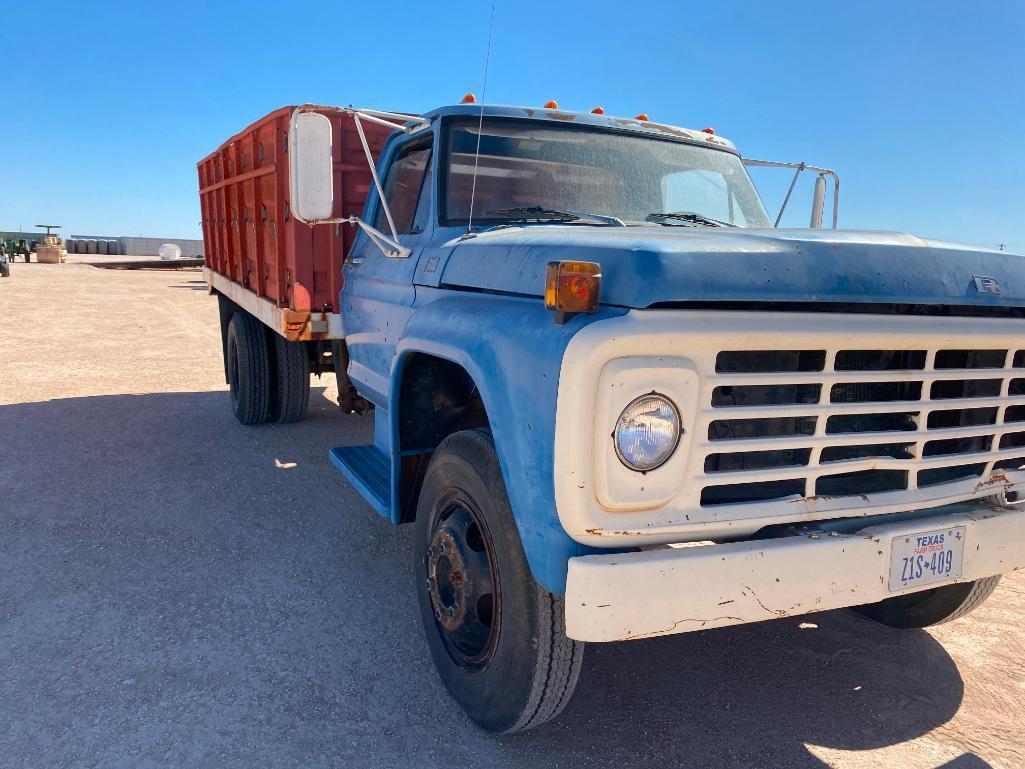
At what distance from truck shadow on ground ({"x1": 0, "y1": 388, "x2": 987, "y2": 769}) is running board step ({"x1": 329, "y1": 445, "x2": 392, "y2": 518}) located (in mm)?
493

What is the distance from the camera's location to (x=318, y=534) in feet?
13.9

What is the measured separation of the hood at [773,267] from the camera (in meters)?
1.96

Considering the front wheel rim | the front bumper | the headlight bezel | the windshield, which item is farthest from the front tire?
the windshield

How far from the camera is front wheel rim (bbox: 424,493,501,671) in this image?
2441 mm

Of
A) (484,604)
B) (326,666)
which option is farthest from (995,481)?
(326,666)

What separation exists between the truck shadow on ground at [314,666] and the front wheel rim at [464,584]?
10.2 inches

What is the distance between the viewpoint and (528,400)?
2043 millimetres

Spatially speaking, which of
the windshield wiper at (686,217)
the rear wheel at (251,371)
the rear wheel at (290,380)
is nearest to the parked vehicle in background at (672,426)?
the windshield wiper at (686,217)

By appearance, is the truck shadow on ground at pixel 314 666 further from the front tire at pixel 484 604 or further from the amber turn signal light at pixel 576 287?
the amber turn signal light at pixel 576 287

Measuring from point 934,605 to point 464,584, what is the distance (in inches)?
79.6

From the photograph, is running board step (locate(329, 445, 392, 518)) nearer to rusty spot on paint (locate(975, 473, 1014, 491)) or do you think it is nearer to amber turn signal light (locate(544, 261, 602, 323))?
amber turn signal light (locate(544, 261, 602, 323))

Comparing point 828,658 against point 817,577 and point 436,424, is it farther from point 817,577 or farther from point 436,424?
point 436,424

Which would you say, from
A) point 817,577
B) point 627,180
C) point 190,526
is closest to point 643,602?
point 817,577

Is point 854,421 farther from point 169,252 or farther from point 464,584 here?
point 169,252
